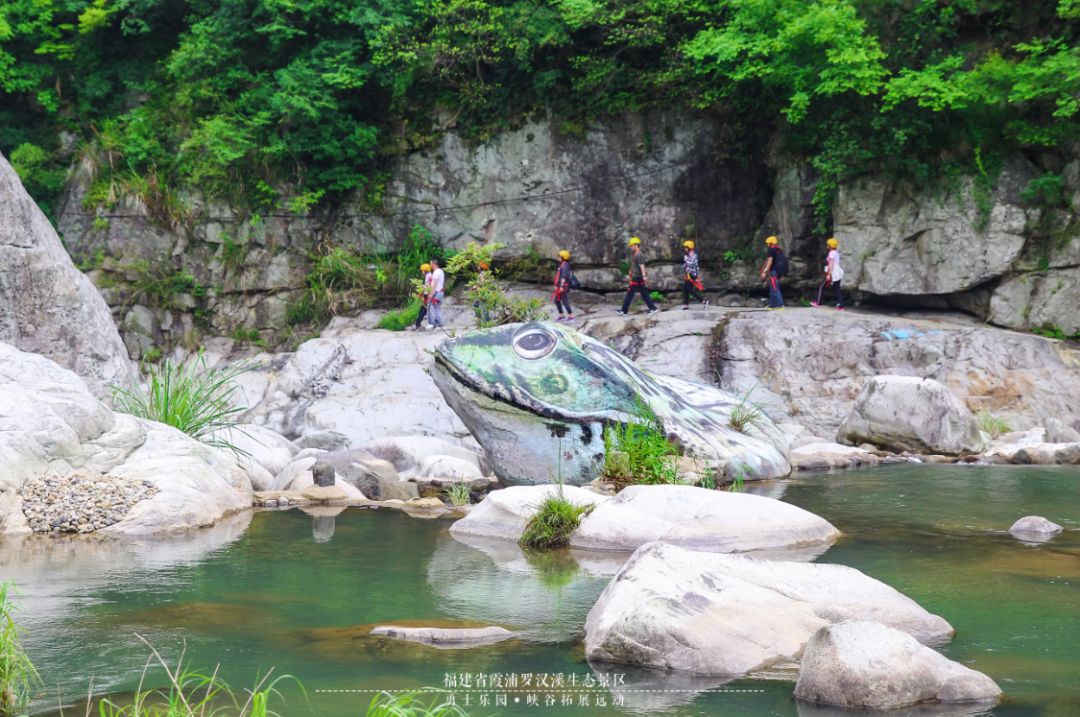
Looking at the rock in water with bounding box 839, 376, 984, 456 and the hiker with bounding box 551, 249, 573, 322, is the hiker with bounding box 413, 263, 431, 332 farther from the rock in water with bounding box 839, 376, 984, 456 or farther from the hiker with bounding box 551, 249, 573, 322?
the rock in water with bounding box 839, 376, 984, 456

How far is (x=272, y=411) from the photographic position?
687 inches

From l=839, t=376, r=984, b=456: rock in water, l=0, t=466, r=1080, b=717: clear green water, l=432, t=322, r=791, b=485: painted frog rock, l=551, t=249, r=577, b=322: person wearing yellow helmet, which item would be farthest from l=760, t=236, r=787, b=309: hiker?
l=0, t=466, r=1080, b=717: clear green water

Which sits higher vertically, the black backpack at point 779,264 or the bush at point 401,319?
the black backpack at point 779,264

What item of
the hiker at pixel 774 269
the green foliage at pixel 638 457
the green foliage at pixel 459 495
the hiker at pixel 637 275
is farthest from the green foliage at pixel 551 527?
the hiker at pixel 774 269

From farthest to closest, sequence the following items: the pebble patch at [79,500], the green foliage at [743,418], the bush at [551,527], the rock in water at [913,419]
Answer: the rock in water at [913,419]
the green foliage at [743,418]
the pebble patch at [79,500]
the bush at [551,527]

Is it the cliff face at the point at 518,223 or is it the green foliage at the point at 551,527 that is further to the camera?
the cliff face at the point at 518,223

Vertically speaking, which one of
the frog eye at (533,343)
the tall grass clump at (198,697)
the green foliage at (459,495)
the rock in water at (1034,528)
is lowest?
the green foliage at (459,495)

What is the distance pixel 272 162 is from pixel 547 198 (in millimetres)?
6210

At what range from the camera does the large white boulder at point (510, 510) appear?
796 centimetres

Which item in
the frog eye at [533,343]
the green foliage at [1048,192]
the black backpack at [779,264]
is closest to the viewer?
the frog eye at [533,343]

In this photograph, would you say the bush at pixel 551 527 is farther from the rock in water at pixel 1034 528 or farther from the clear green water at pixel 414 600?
the rock in water at pixel 1034 528

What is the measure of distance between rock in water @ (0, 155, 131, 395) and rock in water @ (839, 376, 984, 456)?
9.55 metres

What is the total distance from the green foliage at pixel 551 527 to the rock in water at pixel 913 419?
26.5 ft

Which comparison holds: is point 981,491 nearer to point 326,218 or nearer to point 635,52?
point 635,52
